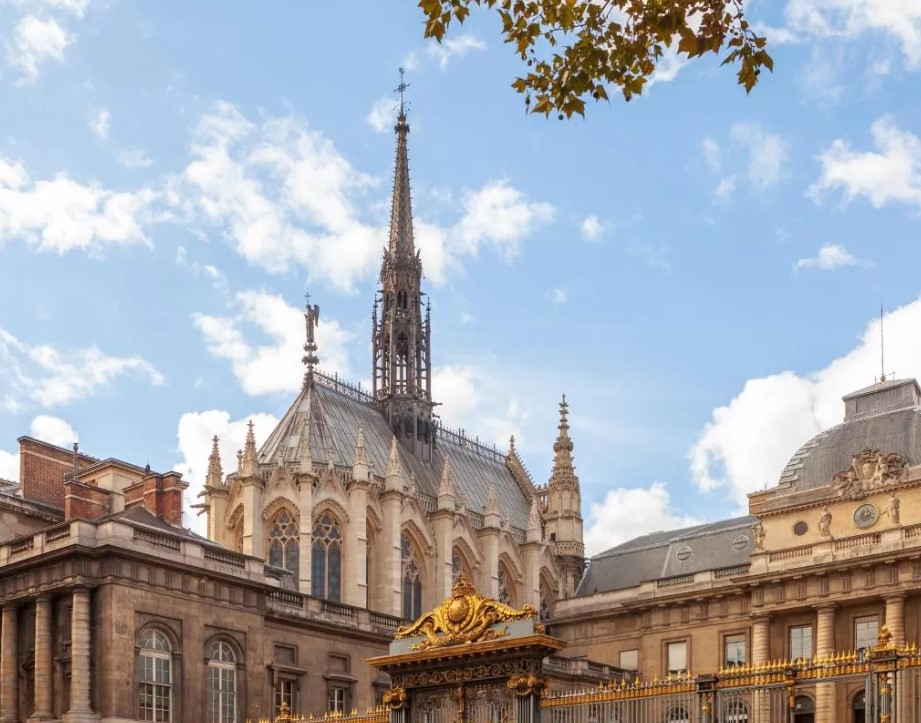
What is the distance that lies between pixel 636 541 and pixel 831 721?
24.4 meters

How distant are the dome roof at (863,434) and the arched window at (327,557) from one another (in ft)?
59.7

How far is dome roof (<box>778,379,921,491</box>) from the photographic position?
48875 millimetres

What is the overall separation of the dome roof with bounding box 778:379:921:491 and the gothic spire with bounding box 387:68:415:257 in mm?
28581

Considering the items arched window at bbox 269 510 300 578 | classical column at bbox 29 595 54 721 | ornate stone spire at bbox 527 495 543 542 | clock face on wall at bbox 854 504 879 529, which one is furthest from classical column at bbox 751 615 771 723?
classical column at bbox 29 595 54 721

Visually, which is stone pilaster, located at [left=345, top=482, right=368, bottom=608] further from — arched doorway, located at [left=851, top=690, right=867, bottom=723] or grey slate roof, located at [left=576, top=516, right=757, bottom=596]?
arched doorway, located at [left=851, top=690, right=867, bottom=723]

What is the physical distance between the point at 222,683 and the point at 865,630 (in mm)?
19968

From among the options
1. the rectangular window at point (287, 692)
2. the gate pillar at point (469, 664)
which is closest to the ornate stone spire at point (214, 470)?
the rectangular window at point (287, 692)

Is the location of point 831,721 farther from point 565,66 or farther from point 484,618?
point 565,66

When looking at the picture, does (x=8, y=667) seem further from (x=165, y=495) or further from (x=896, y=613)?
(x=896, y=613)

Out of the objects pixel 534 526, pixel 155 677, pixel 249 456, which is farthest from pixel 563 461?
pixel 155 677

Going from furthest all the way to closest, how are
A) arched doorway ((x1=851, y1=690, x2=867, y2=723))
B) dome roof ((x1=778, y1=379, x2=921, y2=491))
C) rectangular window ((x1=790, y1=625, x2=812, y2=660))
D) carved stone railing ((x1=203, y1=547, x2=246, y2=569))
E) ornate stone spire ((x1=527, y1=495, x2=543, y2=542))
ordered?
1. ornate stone spire ((x1=527, y1=495, x2=543, y2=542))
2. dome roof ((x1=778, y1=379, x2=921, y2=491))
3. rectangular window ((x1=790, y1=625, x2=812, y2=660))
4. carved stone railing ((x1=203, y1=547, x2=246, y2=569))
5. arched doorway ((x1=851, y1=690, x2=867, y2=723))

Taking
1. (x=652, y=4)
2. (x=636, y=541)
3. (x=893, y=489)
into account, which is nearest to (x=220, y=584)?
(x=893, y=489)

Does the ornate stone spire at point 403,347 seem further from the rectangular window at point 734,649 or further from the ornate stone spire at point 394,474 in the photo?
the rectangular window at point 734,649

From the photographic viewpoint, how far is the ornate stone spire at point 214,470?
195 feet
